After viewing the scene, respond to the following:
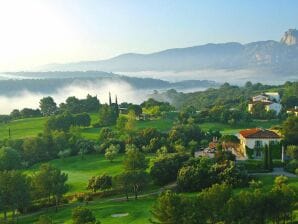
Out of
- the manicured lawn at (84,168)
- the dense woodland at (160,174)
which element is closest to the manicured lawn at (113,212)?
the dense woodland at (160,174)

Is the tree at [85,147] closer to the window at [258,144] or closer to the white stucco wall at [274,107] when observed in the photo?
the window at [258,144]

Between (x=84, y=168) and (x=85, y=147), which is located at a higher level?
(x=85, y=147)

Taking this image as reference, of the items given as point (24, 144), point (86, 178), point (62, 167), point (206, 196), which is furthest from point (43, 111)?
point (206, 196)

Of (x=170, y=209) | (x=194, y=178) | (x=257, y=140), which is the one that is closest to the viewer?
(x=170, y=209)

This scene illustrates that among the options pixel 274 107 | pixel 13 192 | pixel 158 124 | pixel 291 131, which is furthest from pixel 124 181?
pixel 274 107

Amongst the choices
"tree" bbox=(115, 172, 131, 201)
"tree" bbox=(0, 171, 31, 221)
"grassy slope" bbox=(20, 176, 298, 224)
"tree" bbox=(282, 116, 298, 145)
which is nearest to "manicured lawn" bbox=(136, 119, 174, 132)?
"tree" bbox=(282, 116, 298, 145)

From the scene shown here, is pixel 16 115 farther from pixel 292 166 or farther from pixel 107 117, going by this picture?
pixel 292 166
